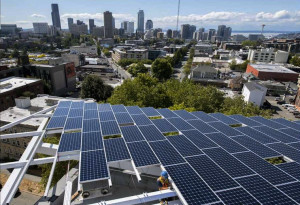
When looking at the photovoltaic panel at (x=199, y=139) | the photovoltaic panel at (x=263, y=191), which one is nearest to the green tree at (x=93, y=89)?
the photovoltaic panel at (x=199, y=139)

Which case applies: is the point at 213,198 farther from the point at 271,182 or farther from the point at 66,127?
the point at 66,127

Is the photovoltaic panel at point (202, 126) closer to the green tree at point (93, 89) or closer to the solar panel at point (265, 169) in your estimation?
the solar panel at point (265, 169)

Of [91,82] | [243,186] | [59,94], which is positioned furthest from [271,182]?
[59,94]

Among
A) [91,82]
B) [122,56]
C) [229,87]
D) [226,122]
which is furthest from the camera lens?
[122,56]

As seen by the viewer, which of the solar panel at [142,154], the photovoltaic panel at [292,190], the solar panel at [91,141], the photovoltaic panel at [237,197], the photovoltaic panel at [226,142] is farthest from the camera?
the photovoltaic panel at [226,142]

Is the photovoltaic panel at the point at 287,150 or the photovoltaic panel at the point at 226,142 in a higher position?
the photovoltaic panel at the point at 226,142
